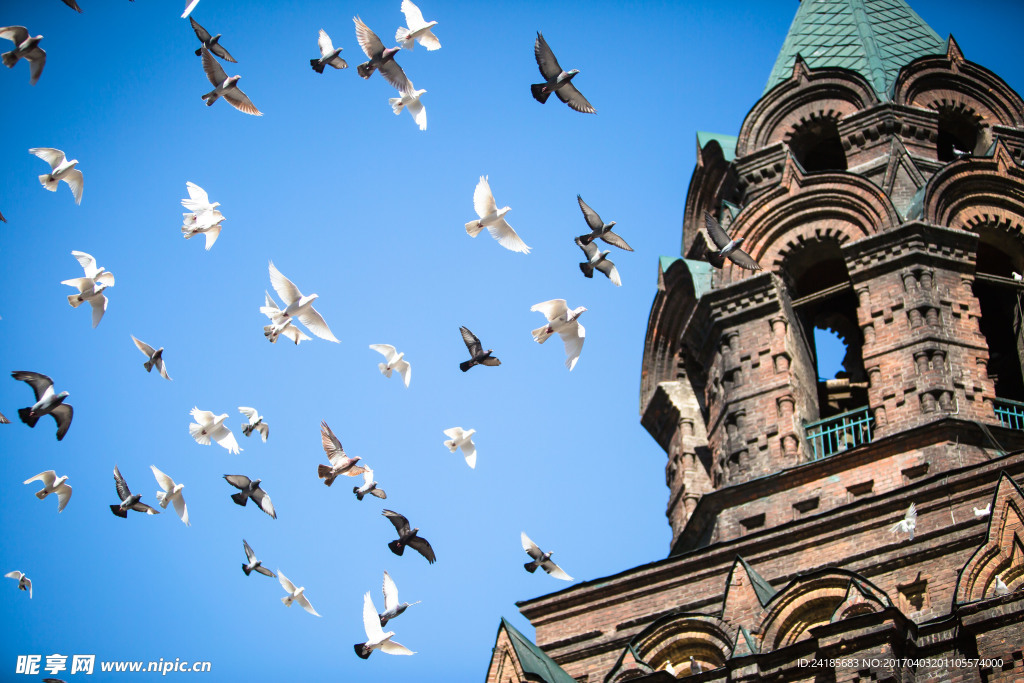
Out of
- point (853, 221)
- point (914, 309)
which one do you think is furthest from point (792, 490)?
point (853, 221)

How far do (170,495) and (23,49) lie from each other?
21.3 ft

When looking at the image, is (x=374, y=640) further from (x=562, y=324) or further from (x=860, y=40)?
(x=860, y=40)

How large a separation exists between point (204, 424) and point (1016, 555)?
11.5m

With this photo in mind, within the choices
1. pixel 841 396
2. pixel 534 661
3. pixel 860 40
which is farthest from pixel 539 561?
pixel 860 40

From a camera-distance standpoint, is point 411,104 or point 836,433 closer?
point 411,104

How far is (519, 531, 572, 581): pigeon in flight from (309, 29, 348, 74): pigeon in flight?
25.5 feet

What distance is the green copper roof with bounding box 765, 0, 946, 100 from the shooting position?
3850 centimetres

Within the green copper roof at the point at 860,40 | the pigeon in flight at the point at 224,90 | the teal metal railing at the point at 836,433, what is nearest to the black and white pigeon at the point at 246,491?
the pigeon in flight at the point at 224,90

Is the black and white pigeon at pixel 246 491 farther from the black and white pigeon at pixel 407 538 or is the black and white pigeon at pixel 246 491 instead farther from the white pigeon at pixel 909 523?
the white pigeon at pixel 909 523

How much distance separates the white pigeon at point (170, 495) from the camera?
26078 mm

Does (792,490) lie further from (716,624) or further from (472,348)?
(472,348)

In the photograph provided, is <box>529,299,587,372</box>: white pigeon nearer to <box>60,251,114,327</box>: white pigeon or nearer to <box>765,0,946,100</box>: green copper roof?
<box>60,251,114,327</box>: white pigeon

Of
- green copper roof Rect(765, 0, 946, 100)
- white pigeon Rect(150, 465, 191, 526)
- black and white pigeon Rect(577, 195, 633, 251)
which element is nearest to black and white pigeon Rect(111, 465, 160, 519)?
white pigeon Rect(150, 465, 191, 526)

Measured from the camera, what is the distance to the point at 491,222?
80.1 ft
